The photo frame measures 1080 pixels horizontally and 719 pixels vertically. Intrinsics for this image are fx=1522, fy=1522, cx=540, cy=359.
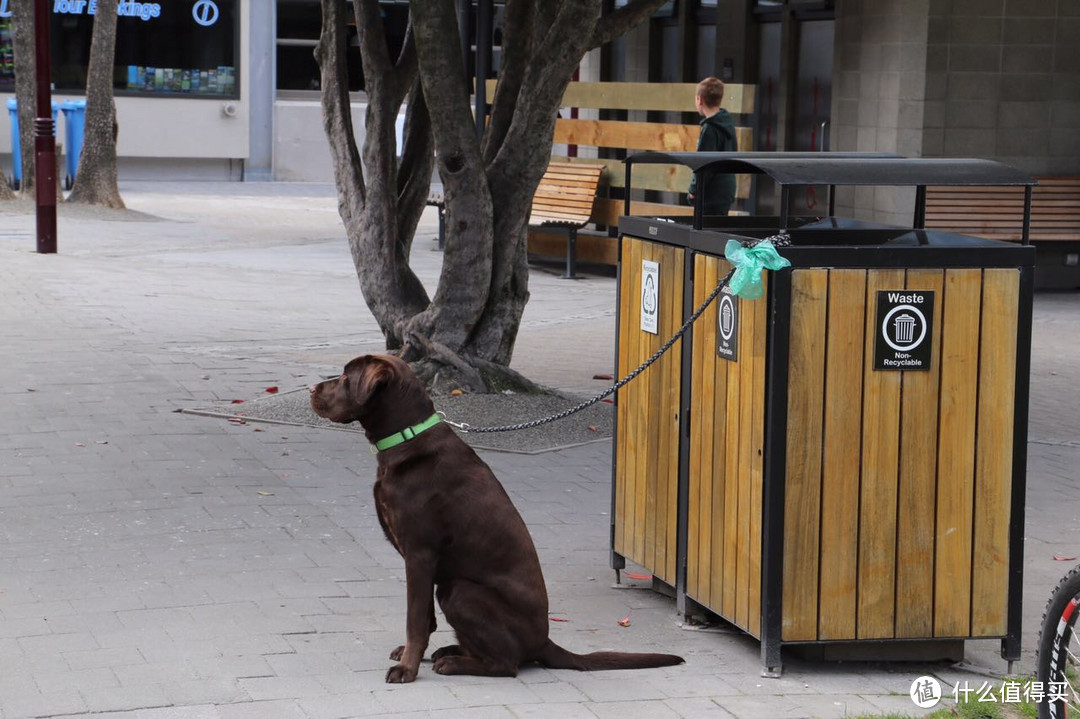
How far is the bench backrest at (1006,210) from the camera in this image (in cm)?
1494

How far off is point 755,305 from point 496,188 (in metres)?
4.66

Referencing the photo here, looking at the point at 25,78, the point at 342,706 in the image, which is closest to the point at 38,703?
the point at 342,706

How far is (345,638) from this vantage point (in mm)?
5309

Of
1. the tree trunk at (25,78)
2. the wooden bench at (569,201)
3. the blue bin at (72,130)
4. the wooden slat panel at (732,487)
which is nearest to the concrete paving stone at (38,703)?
the wooden slat panel at (732,487)

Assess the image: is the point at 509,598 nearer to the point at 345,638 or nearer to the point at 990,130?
the point at 345,638

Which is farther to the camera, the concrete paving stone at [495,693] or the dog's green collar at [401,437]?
the dog's green collar at [401,437]

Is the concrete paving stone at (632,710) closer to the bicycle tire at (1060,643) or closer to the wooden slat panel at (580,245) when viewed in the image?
the bicycle tire at (1060,643)

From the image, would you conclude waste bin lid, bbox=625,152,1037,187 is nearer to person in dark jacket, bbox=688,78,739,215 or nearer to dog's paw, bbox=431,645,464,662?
dog's paw, bbox=431,645,464,662

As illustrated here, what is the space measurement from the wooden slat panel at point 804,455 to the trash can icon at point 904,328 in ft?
0.81

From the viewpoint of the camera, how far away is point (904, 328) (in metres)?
4.95

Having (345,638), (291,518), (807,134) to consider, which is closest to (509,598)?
(345,638)

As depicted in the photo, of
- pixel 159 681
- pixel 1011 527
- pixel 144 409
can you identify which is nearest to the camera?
pixel 159 681

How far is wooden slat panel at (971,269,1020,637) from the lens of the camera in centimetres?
502

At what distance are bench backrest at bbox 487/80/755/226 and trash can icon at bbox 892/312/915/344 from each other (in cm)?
975
